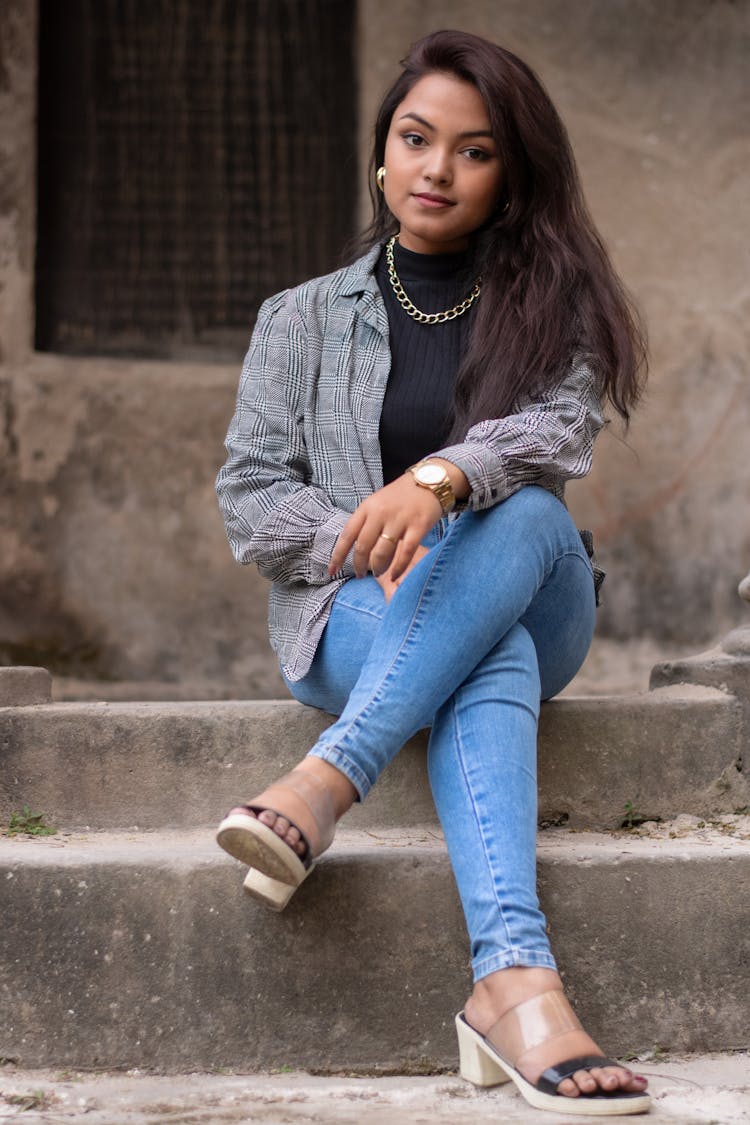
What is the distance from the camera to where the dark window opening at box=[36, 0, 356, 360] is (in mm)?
4391

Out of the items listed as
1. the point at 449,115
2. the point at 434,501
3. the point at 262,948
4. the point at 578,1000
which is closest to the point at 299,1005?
the point at 262,948

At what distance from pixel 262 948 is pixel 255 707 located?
504 millimetres

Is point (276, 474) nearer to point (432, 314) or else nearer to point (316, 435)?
point (316, 435)

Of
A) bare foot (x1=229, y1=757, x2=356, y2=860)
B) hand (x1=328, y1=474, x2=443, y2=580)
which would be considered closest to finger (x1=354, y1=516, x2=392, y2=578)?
hand (x1=328, y1=474, x2=443, y2=580)

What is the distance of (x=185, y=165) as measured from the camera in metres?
4.46

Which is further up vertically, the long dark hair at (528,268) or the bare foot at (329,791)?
the long dark hair at (528,268)

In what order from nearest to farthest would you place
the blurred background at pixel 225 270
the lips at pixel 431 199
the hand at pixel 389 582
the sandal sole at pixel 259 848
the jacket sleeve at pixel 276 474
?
the sandal sole at pixel 259 848 < the hand at pixel 389 582 < the jacket sleeve at pixel 276 474 < the lips at pixel 431 199 < the blurred background at pixel 225 270

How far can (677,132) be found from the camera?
4434 millimetres

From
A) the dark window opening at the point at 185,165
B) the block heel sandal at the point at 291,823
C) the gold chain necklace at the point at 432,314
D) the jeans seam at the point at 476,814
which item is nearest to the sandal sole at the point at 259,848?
the block heel sandal at the point at 291,823

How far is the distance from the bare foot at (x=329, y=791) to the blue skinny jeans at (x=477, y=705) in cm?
1

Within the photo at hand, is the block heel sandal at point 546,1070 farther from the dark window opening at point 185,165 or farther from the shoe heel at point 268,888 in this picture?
the dark window opening at point 185,165

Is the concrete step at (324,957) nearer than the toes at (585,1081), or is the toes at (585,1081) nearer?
the toes at (585,1081)

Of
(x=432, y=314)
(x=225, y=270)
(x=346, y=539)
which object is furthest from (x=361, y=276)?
(x=225, y=270)

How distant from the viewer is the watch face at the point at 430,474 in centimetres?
197
